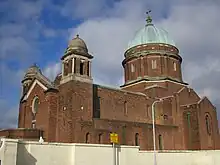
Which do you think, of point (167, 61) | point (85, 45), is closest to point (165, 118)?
point (167, 61)

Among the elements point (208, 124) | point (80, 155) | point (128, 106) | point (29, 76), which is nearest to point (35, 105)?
point (29, 76)

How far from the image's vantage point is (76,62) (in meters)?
36.2

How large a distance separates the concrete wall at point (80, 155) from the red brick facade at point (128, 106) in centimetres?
597

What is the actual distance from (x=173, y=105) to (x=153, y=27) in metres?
15.4

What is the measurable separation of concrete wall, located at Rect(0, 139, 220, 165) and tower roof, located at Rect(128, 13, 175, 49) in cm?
2227

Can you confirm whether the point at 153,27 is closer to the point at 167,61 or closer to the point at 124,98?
the point at 167,61

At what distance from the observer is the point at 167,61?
159 ft

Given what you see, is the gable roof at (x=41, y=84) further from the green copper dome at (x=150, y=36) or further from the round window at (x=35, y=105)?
the green copper dome at (x=150, y=36)

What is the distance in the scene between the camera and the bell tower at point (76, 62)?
35969 mm

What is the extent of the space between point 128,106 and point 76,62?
1070 centimetres

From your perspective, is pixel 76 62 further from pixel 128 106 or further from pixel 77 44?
pixel 128 106

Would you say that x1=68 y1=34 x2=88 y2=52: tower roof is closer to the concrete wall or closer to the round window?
the round window

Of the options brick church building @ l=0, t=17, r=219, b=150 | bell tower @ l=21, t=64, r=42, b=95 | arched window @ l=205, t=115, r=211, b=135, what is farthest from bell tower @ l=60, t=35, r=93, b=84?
arched window @ l=205, t=115, r=211, b=135

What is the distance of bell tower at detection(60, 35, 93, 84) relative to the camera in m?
36.0
